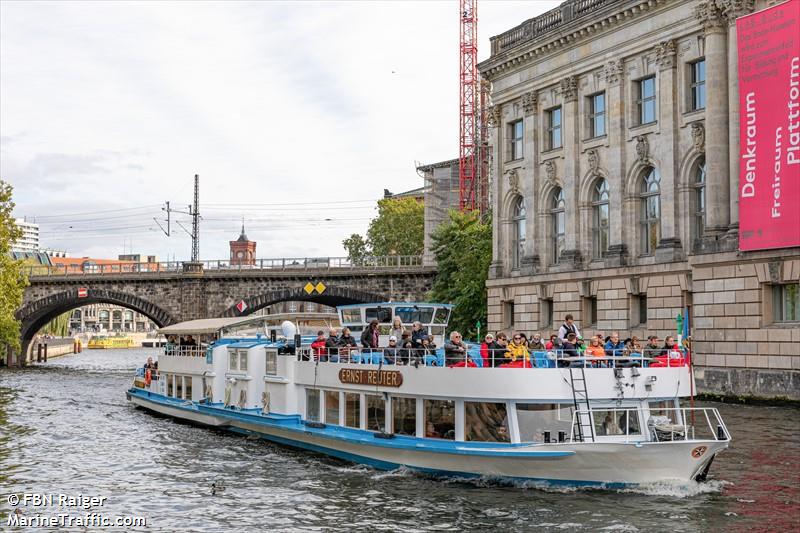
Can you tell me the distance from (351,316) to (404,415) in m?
8.92

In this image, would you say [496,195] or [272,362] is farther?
[496,195]

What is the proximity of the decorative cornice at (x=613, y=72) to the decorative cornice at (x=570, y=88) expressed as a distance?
3112mm

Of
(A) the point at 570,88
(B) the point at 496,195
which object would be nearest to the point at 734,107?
(A) the point at 570,88

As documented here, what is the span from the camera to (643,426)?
25.6 m

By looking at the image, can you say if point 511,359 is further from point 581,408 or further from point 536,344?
point 536,344

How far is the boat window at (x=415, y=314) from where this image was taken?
3519cm

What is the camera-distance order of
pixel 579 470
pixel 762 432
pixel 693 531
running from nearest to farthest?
1. pixel 693 531
2. pixel 579 470
3. pixel 762 432

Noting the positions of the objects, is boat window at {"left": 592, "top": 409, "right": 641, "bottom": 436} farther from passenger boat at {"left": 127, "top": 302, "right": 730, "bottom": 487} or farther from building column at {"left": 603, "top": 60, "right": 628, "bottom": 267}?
building column at {"left": 603, "top": 60, "right": 628, "bottom": 267}

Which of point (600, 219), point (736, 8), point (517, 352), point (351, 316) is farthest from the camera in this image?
point (600, 219)

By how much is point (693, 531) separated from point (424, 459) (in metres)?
7.70

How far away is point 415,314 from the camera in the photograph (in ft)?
116

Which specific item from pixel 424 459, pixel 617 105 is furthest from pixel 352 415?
pixel 617 105

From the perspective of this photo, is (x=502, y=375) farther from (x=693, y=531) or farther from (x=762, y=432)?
(x=762, y=432)

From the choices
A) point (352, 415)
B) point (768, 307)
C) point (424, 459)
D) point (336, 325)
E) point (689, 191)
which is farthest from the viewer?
point (689, 191)
